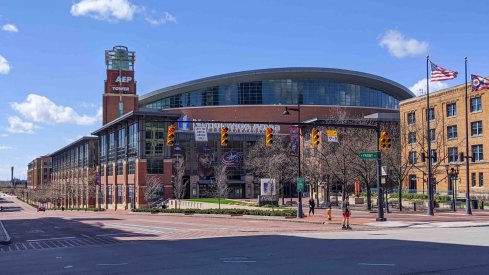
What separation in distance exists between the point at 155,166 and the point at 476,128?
4807 centimetres

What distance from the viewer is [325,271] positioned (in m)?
15.1

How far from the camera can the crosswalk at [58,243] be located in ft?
85.3

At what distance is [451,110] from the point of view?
244ft

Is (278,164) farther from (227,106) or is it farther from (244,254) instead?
(244,254)

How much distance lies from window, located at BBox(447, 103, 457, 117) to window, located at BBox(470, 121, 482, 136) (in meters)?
3.63

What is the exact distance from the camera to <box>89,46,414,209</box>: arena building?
4003 inches

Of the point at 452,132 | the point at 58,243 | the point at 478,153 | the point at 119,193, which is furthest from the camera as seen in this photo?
the point at 119,193

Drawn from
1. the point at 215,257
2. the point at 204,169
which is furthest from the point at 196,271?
the point at 204,169

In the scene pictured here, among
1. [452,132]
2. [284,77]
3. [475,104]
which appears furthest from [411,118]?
[284,77]

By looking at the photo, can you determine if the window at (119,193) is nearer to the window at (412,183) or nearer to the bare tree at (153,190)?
Answer: the bare tree at (153,190)

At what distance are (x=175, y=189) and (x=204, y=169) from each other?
51.8 ft

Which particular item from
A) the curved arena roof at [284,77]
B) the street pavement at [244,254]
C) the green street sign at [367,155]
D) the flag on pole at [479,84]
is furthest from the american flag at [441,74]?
the curved arena roof at [284,77]

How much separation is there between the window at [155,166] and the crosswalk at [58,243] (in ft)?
185

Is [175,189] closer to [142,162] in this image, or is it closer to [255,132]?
[142,162]
